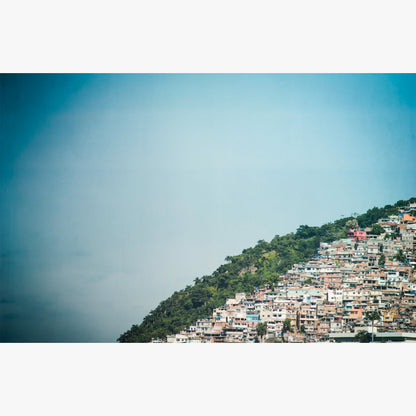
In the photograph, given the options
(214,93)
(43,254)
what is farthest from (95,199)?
(214,93)

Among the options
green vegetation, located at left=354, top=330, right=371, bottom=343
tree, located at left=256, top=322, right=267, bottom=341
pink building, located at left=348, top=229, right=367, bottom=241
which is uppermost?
pink building, located at left=348, top=229, right=367, bottom=241

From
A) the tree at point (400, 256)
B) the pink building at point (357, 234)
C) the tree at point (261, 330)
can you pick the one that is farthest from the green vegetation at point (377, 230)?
the tree at point (261, 330)

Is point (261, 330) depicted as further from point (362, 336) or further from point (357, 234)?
point (357, 234)

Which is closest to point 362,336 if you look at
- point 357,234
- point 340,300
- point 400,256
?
point 340,300

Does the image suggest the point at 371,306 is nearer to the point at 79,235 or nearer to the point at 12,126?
the point at 79,235

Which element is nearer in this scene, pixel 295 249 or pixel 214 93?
pixel 214 93

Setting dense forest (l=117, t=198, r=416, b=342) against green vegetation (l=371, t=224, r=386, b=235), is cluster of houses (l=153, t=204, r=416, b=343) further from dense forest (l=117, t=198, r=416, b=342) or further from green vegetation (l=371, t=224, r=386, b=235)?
dense forest (l=117, t=198, r=416, b=342)

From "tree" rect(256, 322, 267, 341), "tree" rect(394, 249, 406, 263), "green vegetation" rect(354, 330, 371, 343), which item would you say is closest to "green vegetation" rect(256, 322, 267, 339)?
"tree" rect(256, 322, 267, 341)
